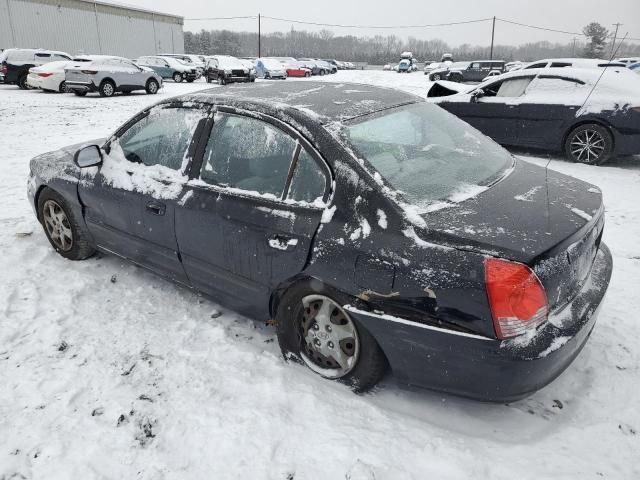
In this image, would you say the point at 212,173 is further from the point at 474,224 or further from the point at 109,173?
the point at 474,224

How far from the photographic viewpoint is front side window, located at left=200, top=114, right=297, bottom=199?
8.57ft

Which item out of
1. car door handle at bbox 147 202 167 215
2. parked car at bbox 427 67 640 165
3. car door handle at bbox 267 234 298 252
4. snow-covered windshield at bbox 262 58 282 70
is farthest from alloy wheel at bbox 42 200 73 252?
snow-covered windshield at bbox 262 58 282 70

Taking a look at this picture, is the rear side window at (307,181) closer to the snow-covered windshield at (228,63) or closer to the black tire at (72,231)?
the black tire at (72,231)

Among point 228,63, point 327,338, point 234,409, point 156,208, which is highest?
point 228,63

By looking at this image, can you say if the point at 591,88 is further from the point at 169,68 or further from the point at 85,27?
the point at 85,27

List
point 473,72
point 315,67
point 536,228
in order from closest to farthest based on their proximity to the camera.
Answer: point 536,228 → point 473,72 → point 315,67

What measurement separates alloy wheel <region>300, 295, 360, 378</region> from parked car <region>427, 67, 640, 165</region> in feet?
20.1

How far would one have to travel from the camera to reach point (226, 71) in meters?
24.3

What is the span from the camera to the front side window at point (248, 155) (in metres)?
2.61

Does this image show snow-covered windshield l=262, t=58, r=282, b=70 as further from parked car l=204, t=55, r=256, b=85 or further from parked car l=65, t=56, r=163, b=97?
parked car l=65, t=56, r=163, b=97

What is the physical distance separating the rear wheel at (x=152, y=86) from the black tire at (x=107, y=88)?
56.3 inches

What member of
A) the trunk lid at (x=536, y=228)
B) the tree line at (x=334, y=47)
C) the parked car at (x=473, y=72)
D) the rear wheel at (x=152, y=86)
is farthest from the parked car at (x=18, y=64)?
the tree line at (x=334, y=47)

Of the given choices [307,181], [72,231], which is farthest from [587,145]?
[72,231]

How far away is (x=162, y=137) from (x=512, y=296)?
8.30 ft
